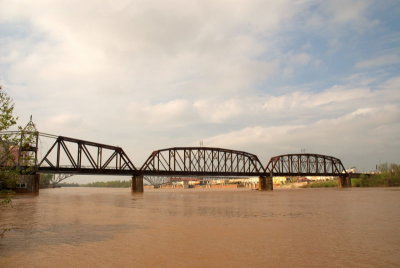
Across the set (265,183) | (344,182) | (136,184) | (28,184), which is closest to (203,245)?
(28,184)

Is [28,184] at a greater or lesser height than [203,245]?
lesser

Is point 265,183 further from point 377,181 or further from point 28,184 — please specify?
point 28,184

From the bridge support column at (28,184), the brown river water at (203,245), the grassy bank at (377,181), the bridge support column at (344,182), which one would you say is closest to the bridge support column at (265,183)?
the bridge support column at (344,182)

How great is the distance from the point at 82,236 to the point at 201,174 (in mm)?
97592

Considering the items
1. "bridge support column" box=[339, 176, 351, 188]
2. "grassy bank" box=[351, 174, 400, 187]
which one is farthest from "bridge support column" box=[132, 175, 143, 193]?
"grassy bank" box=[351, 174, 400, 187]

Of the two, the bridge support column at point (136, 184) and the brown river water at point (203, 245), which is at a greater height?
the brown river water at point (203, 245)

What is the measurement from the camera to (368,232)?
15852 mm

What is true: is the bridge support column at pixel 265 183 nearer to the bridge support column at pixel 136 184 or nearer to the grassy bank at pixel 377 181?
the grassy bank at pixel 377 181

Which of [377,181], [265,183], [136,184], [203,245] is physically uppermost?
[203,245]

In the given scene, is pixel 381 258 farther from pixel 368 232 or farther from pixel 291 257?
pixel 368 232

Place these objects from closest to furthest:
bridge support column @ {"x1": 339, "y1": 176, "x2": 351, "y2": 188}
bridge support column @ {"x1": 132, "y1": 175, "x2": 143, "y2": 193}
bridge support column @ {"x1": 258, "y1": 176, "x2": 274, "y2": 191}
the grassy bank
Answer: bridge support column @ {"x1": 132, "y1": 175, "x2": 143, "y2": 193} < bridge support column @ {"x1": 258, "y1": 176, "x2": 274, "y2": 191} < the grassy bank < bridge support column @ {"x1": 339, "y1": 176, "x2": 351, "y2": 188}

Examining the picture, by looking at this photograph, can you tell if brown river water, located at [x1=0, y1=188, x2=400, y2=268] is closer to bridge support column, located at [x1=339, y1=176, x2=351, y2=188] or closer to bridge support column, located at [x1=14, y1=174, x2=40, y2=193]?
bridge support column, located at [x1=14, y1=174, x2=40, y2=193]

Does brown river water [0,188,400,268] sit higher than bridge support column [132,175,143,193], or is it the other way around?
brown river water [0,188,400,268]

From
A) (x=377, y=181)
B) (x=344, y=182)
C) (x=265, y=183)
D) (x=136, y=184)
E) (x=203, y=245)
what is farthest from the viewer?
(x=344, y=182)
